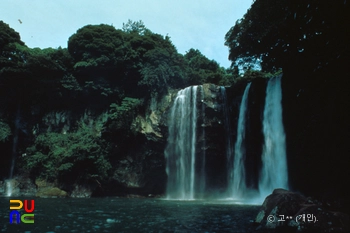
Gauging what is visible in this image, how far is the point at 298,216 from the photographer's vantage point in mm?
6984

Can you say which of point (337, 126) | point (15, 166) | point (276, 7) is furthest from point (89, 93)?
point (337, 126)

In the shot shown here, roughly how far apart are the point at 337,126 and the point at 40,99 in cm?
2427

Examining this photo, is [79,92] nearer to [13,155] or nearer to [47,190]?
[13,155]

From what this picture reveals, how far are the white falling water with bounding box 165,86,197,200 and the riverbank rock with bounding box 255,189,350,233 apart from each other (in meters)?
14.3

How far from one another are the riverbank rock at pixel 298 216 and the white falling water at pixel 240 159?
1268cm

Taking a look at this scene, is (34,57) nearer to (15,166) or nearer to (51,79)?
(51,79)

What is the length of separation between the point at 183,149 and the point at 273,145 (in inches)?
291

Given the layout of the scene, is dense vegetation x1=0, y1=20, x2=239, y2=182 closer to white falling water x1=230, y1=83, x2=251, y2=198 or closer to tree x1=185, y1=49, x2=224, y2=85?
tree x1=185, y1=49, x2=224, y2=85

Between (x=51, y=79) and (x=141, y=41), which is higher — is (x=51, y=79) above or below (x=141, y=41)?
below

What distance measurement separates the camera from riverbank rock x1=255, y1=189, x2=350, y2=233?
6.33 meters

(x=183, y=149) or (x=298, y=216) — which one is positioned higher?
(x=183, y=149)

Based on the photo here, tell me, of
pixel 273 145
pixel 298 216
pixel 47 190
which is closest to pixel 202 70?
pixel 273 145

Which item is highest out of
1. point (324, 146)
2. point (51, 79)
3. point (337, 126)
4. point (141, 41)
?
point (141, 41)

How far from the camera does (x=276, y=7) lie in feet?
53.7
